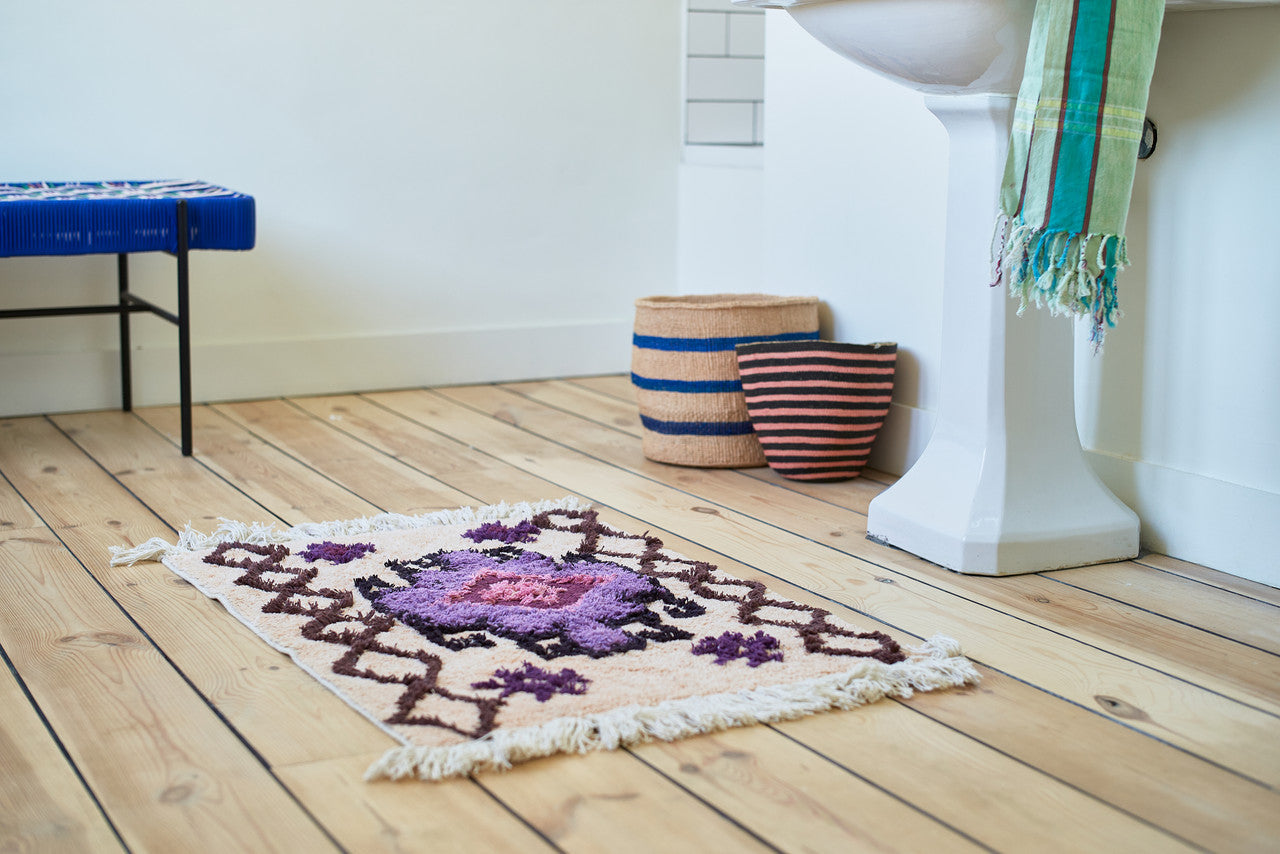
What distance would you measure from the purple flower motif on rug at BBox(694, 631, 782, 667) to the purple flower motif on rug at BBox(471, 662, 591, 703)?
160 mm

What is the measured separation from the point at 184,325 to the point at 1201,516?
184 centimetres

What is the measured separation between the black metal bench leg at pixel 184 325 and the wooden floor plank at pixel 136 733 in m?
0.78

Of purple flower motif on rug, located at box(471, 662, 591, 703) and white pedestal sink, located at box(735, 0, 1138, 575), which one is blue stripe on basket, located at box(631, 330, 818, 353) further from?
purple flower motif on rug, located at box(471, 662, 591, 703)

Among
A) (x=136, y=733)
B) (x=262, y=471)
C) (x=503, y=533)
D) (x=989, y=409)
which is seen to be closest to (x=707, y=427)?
(x=503, y=533)

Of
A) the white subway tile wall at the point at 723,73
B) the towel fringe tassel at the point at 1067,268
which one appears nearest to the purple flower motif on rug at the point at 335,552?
the towel fringe tassel at the point at 1067,268

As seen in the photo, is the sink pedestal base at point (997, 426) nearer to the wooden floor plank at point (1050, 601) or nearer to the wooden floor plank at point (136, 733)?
the wooden floor plank at point (1050, 601)

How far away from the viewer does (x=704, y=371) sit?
96.4 inches

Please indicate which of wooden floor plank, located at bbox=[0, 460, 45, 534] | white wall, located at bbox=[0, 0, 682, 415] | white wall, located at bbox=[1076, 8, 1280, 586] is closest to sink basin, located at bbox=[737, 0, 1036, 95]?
white wall, located at bbox=[1076, 8, 1280, 586]

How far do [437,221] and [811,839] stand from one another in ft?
8.00

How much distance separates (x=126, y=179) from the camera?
2.93 m

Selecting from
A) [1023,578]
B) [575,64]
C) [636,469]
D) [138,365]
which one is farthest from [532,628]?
[575,64]

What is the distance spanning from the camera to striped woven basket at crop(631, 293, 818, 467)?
8.02 ft

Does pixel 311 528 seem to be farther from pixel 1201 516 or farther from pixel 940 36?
pixel 1201 516

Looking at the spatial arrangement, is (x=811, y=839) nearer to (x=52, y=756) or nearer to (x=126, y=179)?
(x=52, y=756)
